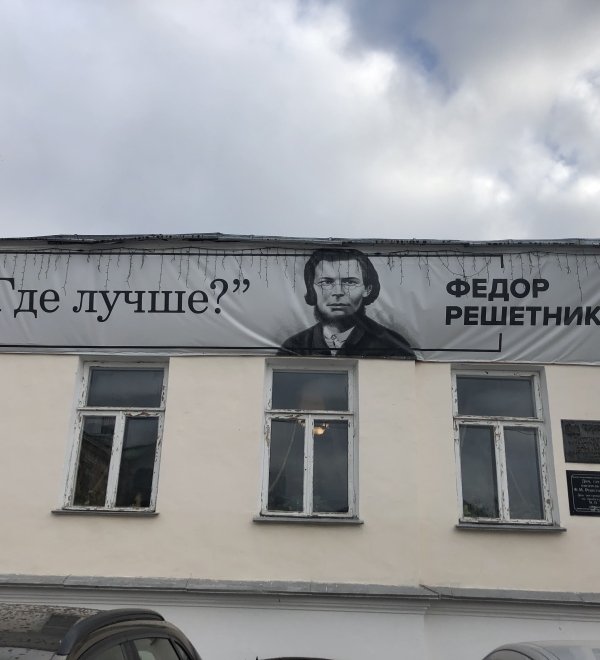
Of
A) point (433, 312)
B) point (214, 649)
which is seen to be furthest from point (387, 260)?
point (214, 649)

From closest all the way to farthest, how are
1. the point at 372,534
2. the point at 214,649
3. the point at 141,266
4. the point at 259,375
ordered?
the point at 214,649 < the point at 372,534 < the point at 259,375 < the point at 141,266

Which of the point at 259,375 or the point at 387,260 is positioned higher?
the point at 387,260

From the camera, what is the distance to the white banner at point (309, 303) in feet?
26.7

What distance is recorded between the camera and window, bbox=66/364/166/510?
7812mm

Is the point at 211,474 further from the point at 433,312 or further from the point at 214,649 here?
the point at 433,312

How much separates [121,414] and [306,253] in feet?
9.43

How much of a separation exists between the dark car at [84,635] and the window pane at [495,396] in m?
5.24

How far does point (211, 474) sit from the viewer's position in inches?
302

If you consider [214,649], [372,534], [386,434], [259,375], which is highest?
[259,375]

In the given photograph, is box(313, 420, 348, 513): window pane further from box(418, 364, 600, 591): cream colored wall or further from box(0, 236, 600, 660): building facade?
box(418, 364, 600, 591): cream colored wall

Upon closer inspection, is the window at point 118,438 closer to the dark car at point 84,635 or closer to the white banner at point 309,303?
the white banner at point 309,303

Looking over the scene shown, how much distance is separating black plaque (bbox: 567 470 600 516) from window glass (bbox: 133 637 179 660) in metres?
5.39

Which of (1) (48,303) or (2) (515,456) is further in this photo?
(1) (48,303)

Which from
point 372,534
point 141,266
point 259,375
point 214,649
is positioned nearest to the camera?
point 214,649
